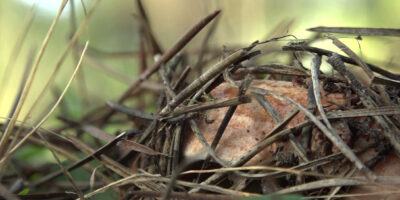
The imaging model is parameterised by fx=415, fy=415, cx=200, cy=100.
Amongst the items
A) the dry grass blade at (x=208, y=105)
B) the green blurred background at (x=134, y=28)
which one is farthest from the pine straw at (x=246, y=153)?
the green blurred background at (x=134, y=28)

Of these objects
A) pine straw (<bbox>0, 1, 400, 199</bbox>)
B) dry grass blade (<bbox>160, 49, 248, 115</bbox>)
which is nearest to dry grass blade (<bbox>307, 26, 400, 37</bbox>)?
pine straw (<bbox>0, 1, 400, 199</bbox>)

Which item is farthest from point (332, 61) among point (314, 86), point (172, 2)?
point (172, 2)

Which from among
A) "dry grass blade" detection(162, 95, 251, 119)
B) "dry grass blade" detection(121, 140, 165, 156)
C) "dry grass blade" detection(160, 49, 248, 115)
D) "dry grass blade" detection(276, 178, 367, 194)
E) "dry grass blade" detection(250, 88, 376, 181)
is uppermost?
"dry grass blade" detection(160, 49, 248, 115)

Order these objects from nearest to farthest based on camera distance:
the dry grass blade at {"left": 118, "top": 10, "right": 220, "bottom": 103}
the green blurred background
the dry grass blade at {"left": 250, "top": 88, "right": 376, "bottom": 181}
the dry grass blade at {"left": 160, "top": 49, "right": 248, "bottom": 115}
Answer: the dry grass blade at {"left": 250, "top": 88, "right": 376, "bottom": 181} < the dry grass blade at {"left": 160, "top": 49, "right": 248, "bottom": 115} < the dry grass blade at {"left": 118, "top": 10, "right": 220, "bottom": 103} < the green blurred background

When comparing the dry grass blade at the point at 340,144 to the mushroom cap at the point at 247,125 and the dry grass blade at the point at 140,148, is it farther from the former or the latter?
the dry grass blade at the point at 140,148

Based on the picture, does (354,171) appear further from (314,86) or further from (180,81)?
(180,81)

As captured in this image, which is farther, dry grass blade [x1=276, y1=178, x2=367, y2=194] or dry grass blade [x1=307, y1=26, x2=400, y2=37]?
dry grass blade [x1=307, y1=26, x2=400, y2=37]

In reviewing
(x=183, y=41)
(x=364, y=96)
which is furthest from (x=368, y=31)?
(x=183, y=41)

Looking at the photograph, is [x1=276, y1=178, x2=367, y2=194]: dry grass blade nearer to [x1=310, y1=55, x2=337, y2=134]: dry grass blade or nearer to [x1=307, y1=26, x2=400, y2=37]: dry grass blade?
[x1=310, y1=55, x2=337, y2=134]: dry grass blade
